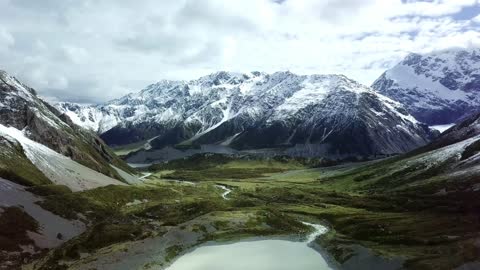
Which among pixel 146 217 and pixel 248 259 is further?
pixel 146 217

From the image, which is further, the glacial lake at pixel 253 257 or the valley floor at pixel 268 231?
the glacial lake at pixel 253 257

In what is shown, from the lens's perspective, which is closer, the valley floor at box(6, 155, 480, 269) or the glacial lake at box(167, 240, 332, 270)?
the valley floor at box(6, 155, 480, 269)

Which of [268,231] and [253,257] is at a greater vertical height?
[253,257]

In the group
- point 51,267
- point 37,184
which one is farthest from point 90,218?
point 51,267

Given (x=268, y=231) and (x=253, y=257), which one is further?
(x=268, y=231)

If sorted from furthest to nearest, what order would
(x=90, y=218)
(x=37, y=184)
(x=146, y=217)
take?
1. (x=37, y=184)
2. (x=146, y=217)
3. (x=90, y=218)

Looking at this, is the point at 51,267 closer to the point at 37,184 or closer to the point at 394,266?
the point at 394,266

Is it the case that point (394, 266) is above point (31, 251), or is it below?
below

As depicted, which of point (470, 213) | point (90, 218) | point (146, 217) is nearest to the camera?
point (470, 213)
